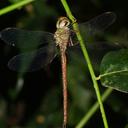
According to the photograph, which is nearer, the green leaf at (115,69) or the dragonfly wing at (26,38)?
the green leaf at (115,69)

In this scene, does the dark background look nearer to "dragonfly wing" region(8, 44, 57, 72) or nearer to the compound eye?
"dragonfly wing" region(8, 44, 57, 72)

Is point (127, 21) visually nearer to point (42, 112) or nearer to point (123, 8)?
point (123, 8)

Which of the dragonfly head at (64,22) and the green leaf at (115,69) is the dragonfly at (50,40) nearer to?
the dragonfly head at (64,22)

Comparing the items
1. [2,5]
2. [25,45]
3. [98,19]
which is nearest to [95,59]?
[98,19]

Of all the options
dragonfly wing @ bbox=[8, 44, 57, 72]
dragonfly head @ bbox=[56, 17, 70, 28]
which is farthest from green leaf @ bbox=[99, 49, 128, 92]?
dragonfly wing @ bbox=[8, 44, 57, 72]

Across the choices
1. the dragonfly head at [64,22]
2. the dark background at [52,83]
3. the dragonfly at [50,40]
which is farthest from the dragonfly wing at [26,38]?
the dark background at [52,83]

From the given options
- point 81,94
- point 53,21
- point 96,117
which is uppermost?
point 53,21
